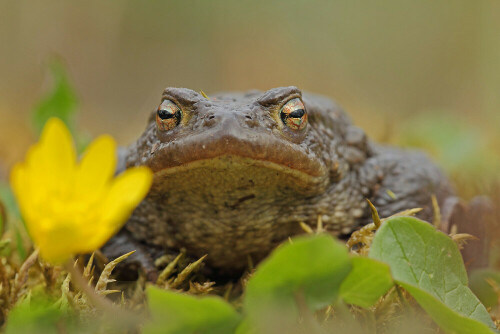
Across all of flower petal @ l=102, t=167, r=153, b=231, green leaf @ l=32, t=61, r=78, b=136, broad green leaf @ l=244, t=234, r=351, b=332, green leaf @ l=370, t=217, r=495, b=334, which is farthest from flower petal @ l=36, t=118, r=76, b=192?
green leaf @ l=32, t=61, r=78, b=136

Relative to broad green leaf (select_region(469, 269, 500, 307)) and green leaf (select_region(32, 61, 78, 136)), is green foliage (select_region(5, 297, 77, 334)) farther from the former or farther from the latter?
green leaf (select_region(32, 61, 78, 136))

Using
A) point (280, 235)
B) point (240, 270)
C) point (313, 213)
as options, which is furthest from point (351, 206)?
point (240, 270)

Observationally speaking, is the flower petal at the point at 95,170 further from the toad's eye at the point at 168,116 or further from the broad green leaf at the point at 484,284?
the broad green leaf at the point at 484,284

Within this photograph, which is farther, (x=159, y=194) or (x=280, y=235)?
(x=280, y=235)

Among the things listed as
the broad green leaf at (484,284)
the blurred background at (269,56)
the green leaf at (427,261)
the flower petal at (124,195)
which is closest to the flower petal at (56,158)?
the flower petal at (124,195)

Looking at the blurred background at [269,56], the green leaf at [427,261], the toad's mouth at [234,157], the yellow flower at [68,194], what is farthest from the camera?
the blurred background at [269,56]

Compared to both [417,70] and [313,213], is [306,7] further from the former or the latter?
[313,213]

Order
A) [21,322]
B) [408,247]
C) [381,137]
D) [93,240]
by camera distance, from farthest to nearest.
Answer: [381,137]
[408,247]
[21,322]
[93,240]
